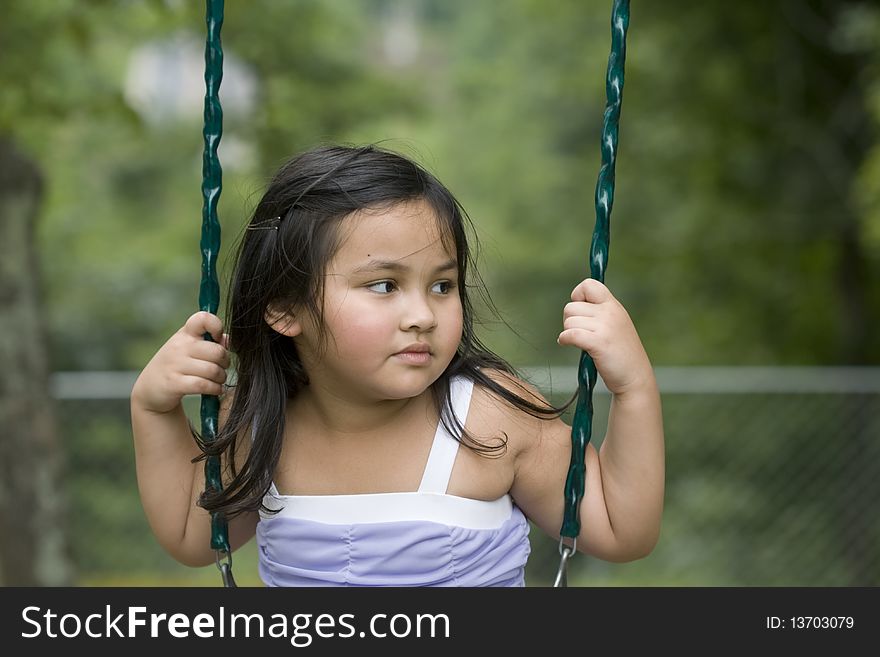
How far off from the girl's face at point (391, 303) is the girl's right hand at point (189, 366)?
0.20 meters

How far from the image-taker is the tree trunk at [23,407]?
4.30 meters

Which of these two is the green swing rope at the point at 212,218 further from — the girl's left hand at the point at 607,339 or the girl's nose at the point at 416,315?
the girl's left hand at the point at 607,339

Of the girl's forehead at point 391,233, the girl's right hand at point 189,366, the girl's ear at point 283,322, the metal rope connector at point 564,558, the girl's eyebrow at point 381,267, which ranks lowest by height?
the metal rope connector at point 564,558

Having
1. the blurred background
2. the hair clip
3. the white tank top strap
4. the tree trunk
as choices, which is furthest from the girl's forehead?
the tree trunk

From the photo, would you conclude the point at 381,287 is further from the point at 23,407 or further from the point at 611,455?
the point at 23,407

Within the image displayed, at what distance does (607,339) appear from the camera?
1.59 metres

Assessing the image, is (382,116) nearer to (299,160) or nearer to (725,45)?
(725,45)

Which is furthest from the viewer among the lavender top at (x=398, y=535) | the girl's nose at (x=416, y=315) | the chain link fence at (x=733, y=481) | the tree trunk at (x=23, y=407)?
the chain link fence at (x=733, y=481)

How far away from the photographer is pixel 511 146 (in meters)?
11.1

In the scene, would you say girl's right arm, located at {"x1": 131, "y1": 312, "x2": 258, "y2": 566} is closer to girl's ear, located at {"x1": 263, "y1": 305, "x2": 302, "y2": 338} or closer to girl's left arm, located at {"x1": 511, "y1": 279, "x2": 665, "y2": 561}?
girl's ear, located at {"x1": 263, "y1": 305, "x2": 302, "y2": 338}

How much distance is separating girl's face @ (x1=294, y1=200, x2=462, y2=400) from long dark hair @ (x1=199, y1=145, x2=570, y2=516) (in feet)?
0.09

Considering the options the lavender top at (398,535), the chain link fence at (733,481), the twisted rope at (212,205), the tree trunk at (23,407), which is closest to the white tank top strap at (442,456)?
the lavender top at (398,535)
